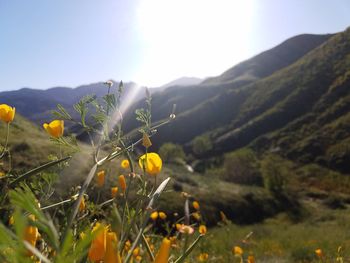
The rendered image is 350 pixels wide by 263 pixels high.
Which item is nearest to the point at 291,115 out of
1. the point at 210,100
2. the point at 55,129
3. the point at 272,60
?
the point at 210,100

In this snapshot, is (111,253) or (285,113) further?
(285,113)

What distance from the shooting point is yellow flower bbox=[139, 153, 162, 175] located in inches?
41.0

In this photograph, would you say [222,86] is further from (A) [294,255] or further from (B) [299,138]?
(A) [294,255]

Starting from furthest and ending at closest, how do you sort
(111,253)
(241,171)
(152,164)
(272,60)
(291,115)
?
(272,60), (291,115), (241,171), (152,164), (111,253)

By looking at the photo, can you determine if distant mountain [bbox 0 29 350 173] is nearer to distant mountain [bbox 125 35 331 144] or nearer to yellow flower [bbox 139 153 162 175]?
distant mountain [bbox 125 35 331 144]

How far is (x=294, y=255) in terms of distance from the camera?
700 centimetres

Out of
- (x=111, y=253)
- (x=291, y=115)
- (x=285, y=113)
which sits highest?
(x=111, y=253)

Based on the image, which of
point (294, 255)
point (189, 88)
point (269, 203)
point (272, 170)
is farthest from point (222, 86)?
point (294, 255)

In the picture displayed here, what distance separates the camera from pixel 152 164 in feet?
Answer: 3.44

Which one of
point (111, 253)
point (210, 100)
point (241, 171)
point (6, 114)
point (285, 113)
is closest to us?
point (111, 253)

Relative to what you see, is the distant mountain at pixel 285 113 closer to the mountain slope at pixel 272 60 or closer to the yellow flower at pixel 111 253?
the mountain slope at pixel 272 60

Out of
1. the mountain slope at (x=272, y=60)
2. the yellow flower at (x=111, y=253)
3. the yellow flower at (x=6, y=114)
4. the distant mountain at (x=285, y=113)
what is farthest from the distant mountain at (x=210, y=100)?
the yellow flower at (x=111, y=253)

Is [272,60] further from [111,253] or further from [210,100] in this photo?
[111,253]

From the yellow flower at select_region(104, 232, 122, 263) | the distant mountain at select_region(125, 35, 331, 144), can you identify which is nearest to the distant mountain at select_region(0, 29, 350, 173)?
the distant mountain at select_region(125, 35, 331, 144)
